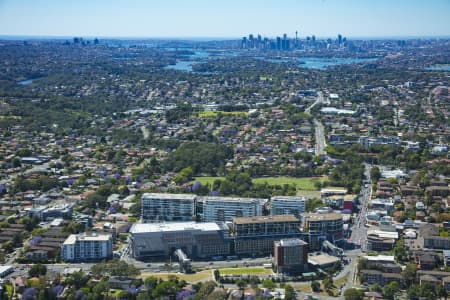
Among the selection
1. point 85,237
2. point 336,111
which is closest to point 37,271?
point 85,237

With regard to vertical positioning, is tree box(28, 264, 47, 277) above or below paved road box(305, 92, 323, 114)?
below

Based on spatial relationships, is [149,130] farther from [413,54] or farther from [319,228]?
[413,54]

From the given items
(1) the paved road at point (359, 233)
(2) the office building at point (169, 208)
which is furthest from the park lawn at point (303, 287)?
(2) the office building at point (169, 208)

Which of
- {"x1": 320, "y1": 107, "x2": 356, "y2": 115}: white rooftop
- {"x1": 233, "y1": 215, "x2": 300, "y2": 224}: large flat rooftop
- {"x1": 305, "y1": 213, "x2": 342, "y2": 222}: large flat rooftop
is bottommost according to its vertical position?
{"x1": 305, "y1": 213, "x2": 342, "y2": 222}: large flat rooftop

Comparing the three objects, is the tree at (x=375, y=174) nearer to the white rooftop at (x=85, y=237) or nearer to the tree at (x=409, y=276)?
the tree at (x=409, y=276)

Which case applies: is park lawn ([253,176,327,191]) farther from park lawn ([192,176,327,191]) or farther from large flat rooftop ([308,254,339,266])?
large flat rooftop ([308,254,339,266])

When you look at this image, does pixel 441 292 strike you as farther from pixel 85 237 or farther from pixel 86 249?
pixel 85 237

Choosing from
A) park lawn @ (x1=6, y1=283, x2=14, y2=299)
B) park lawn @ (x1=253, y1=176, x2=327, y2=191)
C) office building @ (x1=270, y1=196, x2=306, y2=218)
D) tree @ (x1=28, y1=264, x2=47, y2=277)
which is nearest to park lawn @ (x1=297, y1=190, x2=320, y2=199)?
park lawn @ (x1=253, y1=176, x2=327, y2=191)
